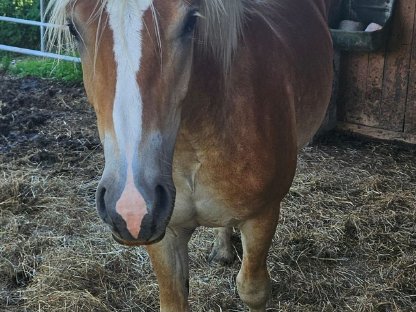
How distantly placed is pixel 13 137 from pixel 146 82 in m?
3.26

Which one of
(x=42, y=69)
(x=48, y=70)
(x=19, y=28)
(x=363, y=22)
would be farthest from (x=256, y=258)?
(x=19, y=28)

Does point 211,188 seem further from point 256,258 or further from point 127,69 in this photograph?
point 127,69

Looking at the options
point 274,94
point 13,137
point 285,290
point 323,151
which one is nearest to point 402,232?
point 285,290

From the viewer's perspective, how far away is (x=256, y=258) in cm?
207

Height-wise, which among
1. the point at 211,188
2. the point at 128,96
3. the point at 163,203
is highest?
the point at 128,96

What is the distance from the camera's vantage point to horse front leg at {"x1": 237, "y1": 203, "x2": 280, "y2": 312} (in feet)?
6.55

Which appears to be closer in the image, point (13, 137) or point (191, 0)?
point (191, 0)

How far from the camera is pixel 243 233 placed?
2025mm

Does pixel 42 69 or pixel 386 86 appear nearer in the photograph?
pixel 386 86

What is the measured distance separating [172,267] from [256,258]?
302 millimetres

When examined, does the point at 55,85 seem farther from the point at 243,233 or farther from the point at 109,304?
the point at 243,233

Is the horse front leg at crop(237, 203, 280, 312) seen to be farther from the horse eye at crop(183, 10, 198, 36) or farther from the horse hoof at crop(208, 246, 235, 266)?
the horse eye at crop(183, 10, 198, 36)

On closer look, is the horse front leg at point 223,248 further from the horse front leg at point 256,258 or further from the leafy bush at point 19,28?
the leafy bush at point 19,28

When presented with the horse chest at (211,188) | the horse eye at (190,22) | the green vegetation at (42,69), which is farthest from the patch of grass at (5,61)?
the horse eye at (190,22)
